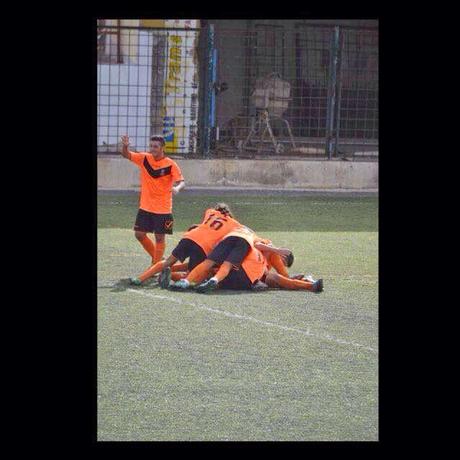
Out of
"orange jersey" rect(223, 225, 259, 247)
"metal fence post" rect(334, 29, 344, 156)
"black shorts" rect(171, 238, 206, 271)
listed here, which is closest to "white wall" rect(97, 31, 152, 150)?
"metal fence post" rect(334, 29, 344, 156)

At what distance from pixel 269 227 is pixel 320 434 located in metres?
9.04

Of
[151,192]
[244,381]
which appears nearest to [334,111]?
[151,192]

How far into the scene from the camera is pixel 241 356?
8453mm

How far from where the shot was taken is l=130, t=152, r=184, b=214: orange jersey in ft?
40.0

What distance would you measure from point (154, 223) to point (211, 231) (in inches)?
41.5

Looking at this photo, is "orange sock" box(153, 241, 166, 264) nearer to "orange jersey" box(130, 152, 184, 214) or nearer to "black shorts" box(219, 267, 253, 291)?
"orange jersey" box(130, 152, 184, 214)

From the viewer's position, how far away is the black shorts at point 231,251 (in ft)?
36.0

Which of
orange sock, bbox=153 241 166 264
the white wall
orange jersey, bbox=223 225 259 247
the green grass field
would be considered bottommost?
the green grass field

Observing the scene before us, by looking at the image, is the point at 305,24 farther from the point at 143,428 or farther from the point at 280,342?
the point at 143,428

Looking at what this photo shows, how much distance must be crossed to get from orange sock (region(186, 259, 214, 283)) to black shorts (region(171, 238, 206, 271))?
0.41 feet

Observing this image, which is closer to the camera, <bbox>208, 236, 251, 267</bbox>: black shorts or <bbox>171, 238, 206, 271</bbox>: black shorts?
<bbox>208, 236, 251, 267</bbox>: black shorts

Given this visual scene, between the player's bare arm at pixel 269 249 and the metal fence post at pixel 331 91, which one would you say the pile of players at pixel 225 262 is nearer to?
the player's bare arm at pixel 269 249

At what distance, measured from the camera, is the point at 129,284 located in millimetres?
11430

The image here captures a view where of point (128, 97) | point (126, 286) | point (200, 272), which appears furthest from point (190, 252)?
point (128, 97)
